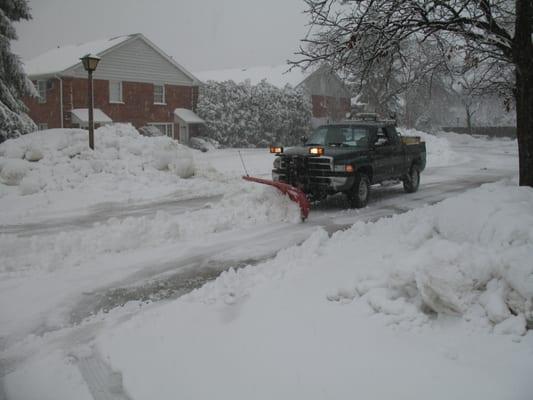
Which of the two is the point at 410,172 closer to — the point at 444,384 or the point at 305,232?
the point at 305,232

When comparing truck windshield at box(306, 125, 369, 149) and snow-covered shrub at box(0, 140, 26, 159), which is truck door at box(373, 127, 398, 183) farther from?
snow-covered shrub at box(0, 140, 26, 159)

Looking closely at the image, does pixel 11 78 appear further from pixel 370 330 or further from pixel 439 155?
pixel 370 330

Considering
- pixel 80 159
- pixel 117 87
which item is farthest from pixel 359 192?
pixel 117 87

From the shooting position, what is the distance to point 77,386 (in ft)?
13.4

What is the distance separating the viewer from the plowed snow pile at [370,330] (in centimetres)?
384

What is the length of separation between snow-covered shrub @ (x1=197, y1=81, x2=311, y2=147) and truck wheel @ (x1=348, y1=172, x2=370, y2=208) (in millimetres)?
24154

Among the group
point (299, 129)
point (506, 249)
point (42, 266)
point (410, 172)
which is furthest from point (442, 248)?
point (299, 129)

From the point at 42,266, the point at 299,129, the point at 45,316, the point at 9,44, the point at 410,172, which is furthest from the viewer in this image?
the point at 299,129

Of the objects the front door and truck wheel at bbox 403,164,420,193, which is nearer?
truck wheel at bbox 403,164,420,193

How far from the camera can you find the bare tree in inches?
305

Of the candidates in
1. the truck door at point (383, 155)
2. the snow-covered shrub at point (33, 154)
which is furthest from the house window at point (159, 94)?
the truck door at point (383, 155)

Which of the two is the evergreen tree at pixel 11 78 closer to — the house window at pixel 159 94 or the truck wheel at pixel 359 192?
the house window at pixel 159 94

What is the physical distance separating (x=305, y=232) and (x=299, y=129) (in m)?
30.3

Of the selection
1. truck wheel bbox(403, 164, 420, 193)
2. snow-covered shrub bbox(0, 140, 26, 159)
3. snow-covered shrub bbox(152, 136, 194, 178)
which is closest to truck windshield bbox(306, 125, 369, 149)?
truck wheel bbox(403, 164, 420, 193)
